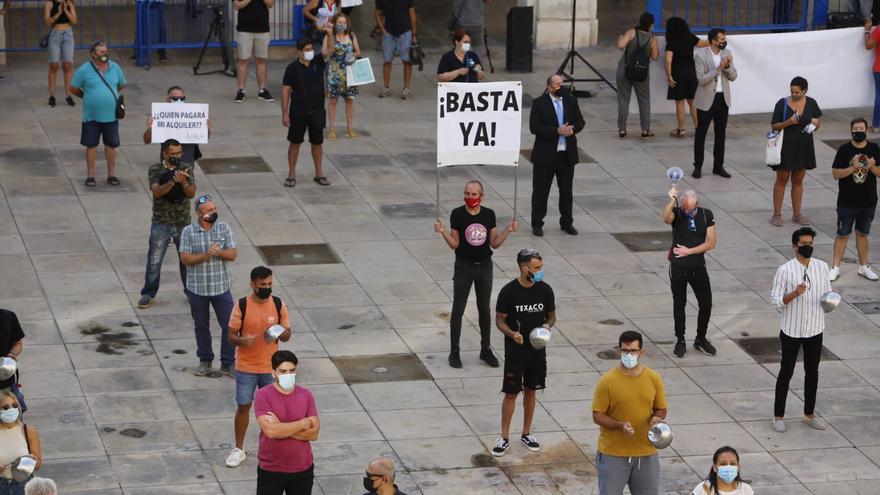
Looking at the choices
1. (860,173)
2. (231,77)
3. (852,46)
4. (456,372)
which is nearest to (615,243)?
(860,173)

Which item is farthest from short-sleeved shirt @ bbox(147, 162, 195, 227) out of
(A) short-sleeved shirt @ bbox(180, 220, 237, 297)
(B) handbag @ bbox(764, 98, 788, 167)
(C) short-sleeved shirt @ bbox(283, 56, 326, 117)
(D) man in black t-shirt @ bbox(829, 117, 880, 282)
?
(B) handbag @ bbox(764, 98, 788, 167)

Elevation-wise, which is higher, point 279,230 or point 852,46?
point 852,46

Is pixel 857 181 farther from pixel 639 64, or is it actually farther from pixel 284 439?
pixel 284 439

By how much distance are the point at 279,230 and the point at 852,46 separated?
9.51m

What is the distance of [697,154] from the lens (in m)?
21.3

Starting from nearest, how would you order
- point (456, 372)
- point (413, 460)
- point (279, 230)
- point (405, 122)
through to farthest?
1. point (413, 460)
2. point (456, 372)
3. point (279, 230)
4. point (405, 122)

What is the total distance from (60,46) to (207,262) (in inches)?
408

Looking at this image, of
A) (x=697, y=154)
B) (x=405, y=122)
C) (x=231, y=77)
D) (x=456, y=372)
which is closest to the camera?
(x=456, y=372)

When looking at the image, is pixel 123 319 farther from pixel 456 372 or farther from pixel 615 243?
pixel 615 243

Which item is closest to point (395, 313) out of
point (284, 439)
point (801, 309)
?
point (801, 309)

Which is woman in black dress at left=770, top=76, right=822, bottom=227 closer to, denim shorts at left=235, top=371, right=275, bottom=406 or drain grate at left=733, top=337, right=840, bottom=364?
drain grate at left=733, top=337, right=840, bottom=364

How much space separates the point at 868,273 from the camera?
18.0 meters

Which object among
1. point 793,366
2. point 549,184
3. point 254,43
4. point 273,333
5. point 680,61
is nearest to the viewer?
point 273,333

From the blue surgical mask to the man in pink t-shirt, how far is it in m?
2.67
